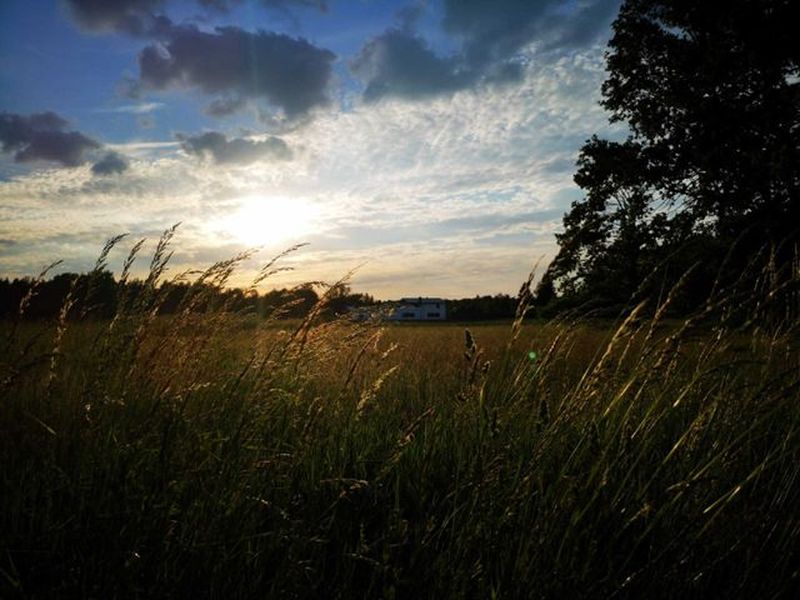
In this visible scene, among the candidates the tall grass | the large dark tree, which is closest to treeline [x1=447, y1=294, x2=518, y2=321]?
the large dark tree

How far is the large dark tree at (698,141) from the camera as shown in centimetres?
1412

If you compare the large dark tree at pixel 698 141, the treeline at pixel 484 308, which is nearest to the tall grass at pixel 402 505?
the large dark tree at pixel 698 141

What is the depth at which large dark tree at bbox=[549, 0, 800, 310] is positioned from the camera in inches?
556

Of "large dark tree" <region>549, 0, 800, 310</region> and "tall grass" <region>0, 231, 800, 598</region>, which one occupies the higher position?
"large dark tree" <region>549, 0, 800, 310</region>

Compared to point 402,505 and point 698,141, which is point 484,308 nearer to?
point 698,141

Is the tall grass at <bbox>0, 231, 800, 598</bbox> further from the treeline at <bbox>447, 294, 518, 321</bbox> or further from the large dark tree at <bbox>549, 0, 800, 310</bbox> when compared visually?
the treeline at <bbox>447, 294, 518, 321</bbox>

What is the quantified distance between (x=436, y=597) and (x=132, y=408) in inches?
76.5

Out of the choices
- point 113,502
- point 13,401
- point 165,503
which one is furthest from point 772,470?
point 13,401

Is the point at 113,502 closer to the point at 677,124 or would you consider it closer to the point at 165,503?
the point at 165,503

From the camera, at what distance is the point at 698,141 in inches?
602

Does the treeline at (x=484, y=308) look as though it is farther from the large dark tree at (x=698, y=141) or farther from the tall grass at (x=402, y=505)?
the tall grass at (x=402, y=505)

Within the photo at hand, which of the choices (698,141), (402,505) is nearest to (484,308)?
(698,141)

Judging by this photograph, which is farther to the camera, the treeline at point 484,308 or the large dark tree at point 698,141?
the treeline at point 484,308

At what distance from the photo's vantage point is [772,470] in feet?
9.55
